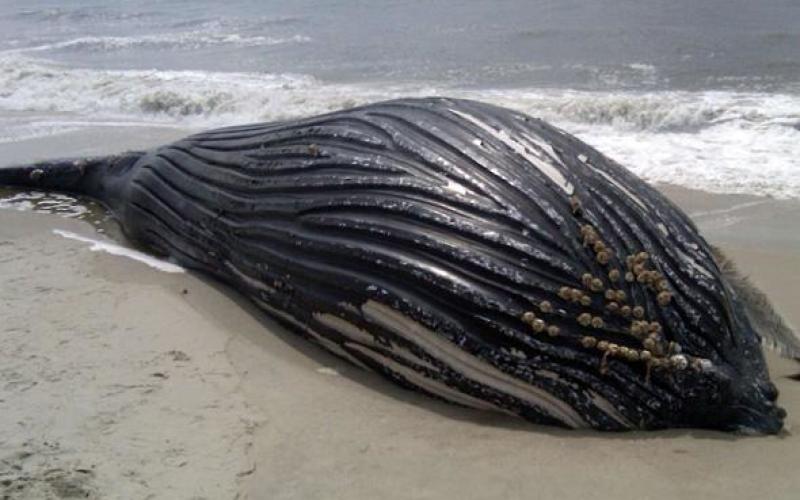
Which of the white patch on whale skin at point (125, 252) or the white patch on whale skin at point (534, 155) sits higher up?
the white patch on whale skin at point (534, 155)

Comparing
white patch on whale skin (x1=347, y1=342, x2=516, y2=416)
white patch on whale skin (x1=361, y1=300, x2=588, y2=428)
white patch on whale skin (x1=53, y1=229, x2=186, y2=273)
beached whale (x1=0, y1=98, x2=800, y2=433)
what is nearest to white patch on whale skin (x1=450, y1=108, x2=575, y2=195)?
beached whale (x1=0, y1=98, x2=800, y2=433)

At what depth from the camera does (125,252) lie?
5082 millimetres

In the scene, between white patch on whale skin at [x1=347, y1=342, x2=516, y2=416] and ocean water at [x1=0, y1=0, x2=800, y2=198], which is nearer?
white patch on whale skin at [x1=347, y1=342, x2=516, y2=416]

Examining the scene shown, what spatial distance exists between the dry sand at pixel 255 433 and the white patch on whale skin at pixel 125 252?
0.40 meters

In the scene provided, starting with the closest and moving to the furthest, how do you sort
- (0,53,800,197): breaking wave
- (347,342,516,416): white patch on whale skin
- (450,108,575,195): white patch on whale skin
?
(347,342,516,416): white patch on whale skin, (450,108,575,195): white patch on whale skin, (0,53,800,197): breaking wave

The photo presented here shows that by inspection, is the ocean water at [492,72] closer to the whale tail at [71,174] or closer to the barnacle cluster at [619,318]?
the whale tail at [71,174]

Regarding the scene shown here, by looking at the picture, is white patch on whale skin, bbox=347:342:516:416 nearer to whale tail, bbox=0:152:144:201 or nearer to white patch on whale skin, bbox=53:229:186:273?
white patch on whale skin, bbox=53:229:186:273

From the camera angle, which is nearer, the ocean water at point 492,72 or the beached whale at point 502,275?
the beached whale at point 502,275

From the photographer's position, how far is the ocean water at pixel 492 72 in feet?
27.8

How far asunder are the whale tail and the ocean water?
10.3ft

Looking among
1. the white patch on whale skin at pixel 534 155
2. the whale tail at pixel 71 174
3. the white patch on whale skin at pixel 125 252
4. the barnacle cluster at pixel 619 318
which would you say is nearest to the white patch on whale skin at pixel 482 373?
the barnacle cluster at pixel 619 318

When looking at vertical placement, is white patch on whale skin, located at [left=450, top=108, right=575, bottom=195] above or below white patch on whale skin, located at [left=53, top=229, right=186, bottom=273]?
above

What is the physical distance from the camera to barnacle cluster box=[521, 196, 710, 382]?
290 cm

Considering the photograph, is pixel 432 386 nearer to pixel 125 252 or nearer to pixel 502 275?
pixel 502 275
